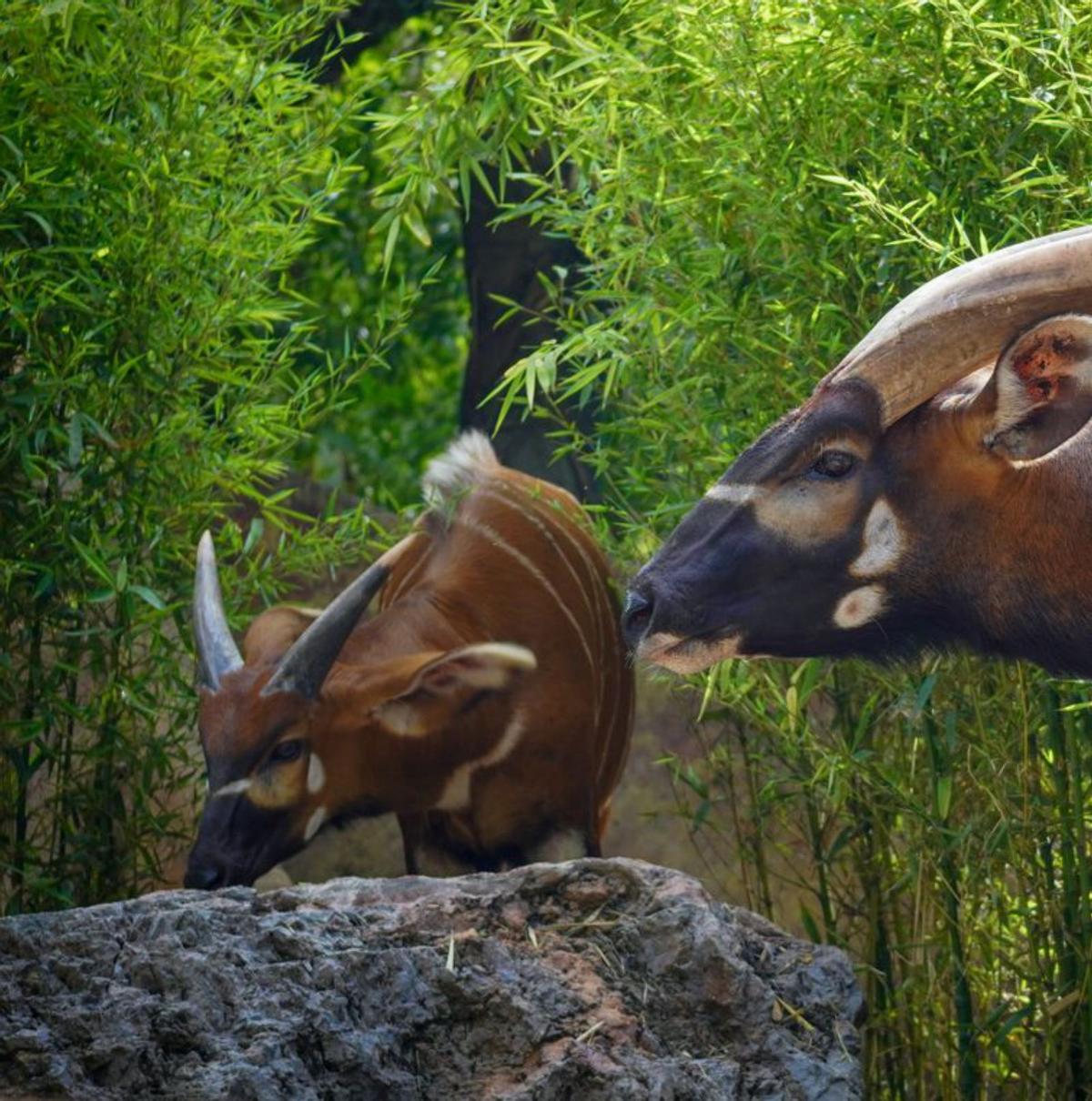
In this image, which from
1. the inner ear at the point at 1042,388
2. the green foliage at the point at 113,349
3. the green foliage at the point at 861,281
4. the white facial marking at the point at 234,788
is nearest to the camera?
the inner ear at the point at 1042,388

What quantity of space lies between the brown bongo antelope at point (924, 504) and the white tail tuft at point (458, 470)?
229 centimetres

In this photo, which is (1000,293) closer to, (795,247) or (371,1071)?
(795,247)

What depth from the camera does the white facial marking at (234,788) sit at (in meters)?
4.70

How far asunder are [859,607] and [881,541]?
12 cm

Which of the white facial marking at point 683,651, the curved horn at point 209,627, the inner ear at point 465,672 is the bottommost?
the inner ear at point 465,672

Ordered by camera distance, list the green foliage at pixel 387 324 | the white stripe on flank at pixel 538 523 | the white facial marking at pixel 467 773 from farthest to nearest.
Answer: the green foliage at pixel 387 324, the white stripe on flank at pixel 538 523, the white facial marking at pixel 467 773

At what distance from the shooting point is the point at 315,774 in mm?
4875

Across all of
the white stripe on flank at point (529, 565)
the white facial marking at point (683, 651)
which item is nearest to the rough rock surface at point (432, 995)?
the white facial marking at point (683, 651)

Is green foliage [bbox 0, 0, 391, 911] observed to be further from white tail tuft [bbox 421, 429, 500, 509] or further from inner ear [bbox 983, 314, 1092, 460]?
inner ear [bbox 983, 314, 1092, 460]

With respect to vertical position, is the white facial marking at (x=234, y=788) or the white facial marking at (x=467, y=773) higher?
the white facial marking at (x=234, y=788)

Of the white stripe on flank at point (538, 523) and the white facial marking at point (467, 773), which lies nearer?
the white facial marking at point (467, 773)

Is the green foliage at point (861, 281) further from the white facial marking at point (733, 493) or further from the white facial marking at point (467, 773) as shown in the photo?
the white facial marking at point (467, 773)

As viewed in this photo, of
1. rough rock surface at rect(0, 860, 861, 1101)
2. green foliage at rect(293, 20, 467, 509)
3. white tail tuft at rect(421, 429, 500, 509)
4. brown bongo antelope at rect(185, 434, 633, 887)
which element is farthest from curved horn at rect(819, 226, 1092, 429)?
green foliage at rect(293, 20, 467, 509)

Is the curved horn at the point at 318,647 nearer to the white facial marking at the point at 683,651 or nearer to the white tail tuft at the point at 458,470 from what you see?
the white tail tuft at the point at 458,470
